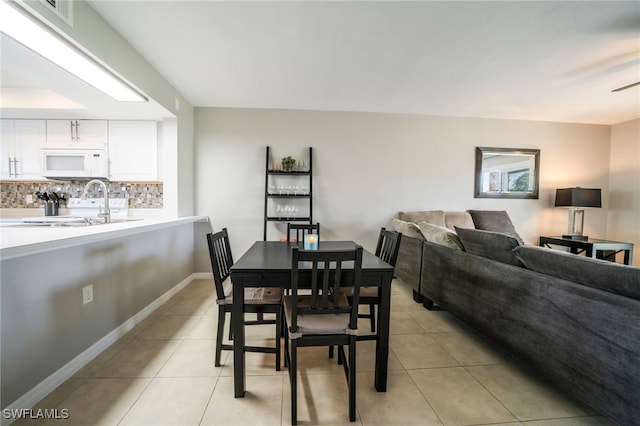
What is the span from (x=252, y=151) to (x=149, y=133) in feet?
4.21

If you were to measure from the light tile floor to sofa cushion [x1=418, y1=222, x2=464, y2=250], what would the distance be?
32.3 inches

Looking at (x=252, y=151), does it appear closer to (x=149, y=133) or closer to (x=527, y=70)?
(x=149, y=133)

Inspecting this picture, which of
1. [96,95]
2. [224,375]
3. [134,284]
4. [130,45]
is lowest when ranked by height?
[224,375]

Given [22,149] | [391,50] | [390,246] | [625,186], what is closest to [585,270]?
[390,246]

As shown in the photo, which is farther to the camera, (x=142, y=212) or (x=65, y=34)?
(x=142, y=212)

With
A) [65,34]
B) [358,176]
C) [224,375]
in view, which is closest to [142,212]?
[65,34]

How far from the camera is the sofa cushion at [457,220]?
3705 mm

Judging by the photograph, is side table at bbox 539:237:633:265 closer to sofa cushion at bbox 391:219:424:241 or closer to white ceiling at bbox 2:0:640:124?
white ceiling at bbox 2:0:640:124

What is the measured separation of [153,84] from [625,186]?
6717 millimetres

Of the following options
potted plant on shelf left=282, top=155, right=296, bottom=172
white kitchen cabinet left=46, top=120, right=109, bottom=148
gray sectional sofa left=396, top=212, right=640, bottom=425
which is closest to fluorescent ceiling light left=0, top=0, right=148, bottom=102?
white kitchen cabinet left=46, top=120, right=109, bottom=148

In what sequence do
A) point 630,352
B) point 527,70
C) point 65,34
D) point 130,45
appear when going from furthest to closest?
point 527,70, point 130,45, point 65,34, point 630,352

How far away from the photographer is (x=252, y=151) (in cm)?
365

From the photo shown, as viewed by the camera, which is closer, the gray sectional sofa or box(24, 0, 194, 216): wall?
the gray sectional sofa

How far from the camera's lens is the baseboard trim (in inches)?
53.4
